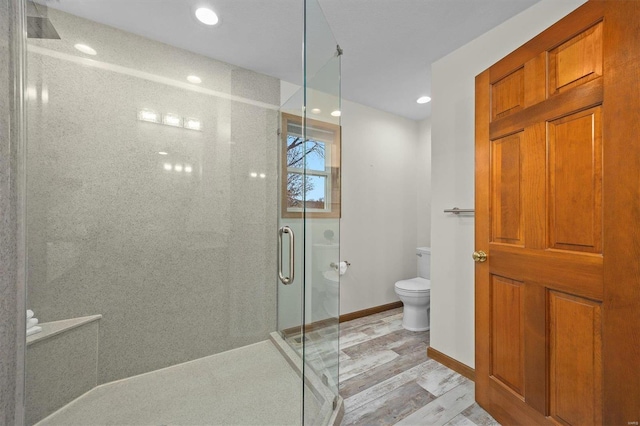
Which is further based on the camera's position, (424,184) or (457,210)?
(424,184)

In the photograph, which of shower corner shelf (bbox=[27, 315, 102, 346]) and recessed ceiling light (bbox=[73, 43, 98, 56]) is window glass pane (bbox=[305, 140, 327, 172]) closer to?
recessed ceiling light (bbox=[73, 43, 98, 56])

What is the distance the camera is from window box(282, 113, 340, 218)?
5.42 ft

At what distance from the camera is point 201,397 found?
1565 millimetres

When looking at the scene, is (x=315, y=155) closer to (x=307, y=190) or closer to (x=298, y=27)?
(x=307, y=190)

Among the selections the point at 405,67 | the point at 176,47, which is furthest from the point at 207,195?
the point at 405,67

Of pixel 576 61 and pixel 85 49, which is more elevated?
pixel 85 49

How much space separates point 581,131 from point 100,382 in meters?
2.87

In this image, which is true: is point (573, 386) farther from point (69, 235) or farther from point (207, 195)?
point (69, 235)

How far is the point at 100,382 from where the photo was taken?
1568mm

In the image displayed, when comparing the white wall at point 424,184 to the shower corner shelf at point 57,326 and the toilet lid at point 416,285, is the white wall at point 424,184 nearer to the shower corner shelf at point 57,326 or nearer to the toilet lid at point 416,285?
the toilet lid at point 416,285

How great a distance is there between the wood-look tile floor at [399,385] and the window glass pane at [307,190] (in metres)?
1.21

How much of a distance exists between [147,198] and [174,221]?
231mm

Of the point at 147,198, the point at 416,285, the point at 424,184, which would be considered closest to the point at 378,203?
the point at 424,184

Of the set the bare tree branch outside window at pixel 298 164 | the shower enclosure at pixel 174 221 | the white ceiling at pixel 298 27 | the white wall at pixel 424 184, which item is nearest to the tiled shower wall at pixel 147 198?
the shower enclosure at pixel 174 221
